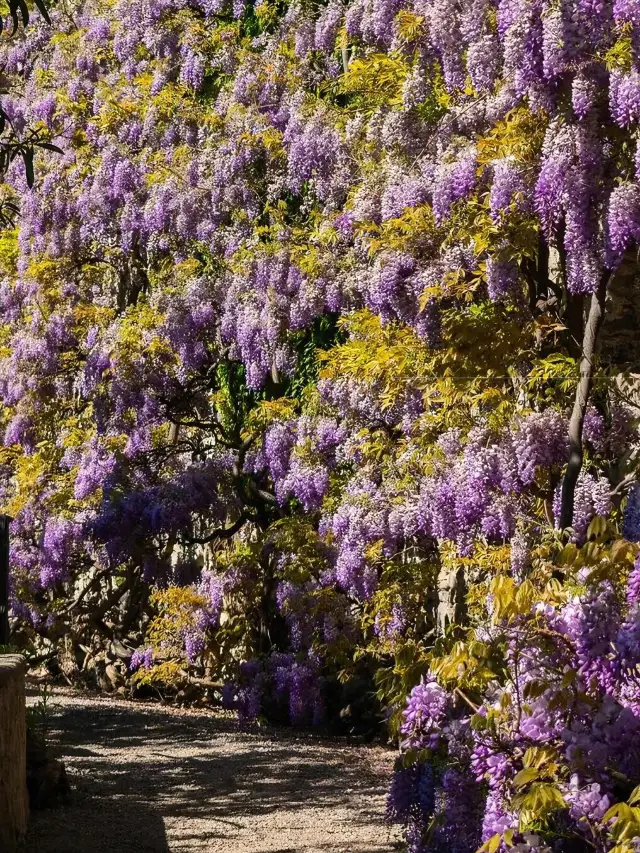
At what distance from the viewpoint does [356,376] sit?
6.60 meters

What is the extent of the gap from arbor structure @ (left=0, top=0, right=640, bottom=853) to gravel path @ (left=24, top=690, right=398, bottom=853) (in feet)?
1.44

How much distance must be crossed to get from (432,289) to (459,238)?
0.81 feet

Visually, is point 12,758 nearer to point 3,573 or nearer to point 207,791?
point 207,791

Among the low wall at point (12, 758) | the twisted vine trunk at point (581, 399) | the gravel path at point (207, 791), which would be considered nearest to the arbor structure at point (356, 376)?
the twisted vine trunk at point (581, 399)

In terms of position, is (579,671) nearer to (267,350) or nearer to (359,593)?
(359,593)

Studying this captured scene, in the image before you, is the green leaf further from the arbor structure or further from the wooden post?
the wooden post

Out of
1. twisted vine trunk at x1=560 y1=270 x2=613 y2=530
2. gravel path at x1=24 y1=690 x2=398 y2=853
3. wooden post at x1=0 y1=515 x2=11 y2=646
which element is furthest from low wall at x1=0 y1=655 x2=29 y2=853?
twisted vine trunk at x1=560 y1=270 x2=613 y2=530

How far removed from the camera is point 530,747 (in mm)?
2902

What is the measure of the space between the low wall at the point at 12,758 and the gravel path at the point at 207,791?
0.34ft

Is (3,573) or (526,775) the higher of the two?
(3,573)

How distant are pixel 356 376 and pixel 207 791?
2.14 metres

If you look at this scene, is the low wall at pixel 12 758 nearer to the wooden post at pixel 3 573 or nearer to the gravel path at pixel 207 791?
the gravel path at pixel 207 791

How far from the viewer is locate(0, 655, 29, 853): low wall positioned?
173 inches

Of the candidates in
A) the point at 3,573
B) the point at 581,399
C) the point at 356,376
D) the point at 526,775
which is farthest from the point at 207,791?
the point at 526,775
